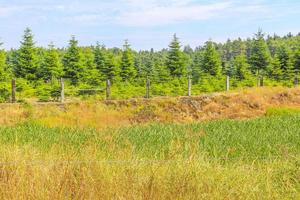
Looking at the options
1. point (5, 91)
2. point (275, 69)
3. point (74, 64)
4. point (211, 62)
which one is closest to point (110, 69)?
point (74, 64)

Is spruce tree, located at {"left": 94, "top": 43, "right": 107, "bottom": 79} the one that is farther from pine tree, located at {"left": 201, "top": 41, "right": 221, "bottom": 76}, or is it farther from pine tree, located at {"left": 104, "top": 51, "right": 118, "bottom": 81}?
pine tree, located at {"left": 201, "top": 41, "right": 221, "bottom": 76}

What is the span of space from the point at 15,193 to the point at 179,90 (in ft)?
108

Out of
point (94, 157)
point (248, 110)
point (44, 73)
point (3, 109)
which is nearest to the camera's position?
point (94, 157)

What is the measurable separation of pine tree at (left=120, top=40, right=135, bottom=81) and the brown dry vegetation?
19.0 meters

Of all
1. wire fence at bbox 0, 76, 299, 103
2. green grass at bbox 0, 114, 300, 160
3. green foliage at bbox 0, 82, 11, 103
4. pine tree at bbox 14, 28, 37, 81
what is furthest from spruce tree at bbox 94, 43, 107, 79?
green grass at bbox 0, 114, 300, 160

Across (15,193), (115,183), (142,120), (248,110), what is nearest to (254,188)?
(115,183)

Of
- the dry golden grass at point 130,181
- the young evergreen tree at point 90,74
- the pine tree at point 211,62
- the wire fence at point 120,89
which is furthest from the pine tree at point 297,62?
the dry golden grass at point 130,181

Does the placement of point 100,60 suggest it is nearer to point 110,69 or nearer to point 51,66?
point 110,69

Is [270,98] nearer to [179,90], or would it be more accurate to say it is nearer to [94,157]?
[179,90]

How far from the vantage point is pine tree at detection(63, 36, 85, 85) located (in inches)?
1663

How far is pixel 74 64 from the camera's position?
1661 inches

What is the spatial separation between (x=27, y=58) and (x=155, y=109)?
17.0 m

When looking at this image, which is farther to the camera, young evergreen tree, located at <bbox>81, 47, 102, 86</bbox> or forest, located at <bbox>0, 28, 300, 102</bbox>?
young evergreen tree, located at <bbox>81, 47, 102, 86</bbox>

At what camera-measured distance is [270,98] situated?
29828 millimetres
